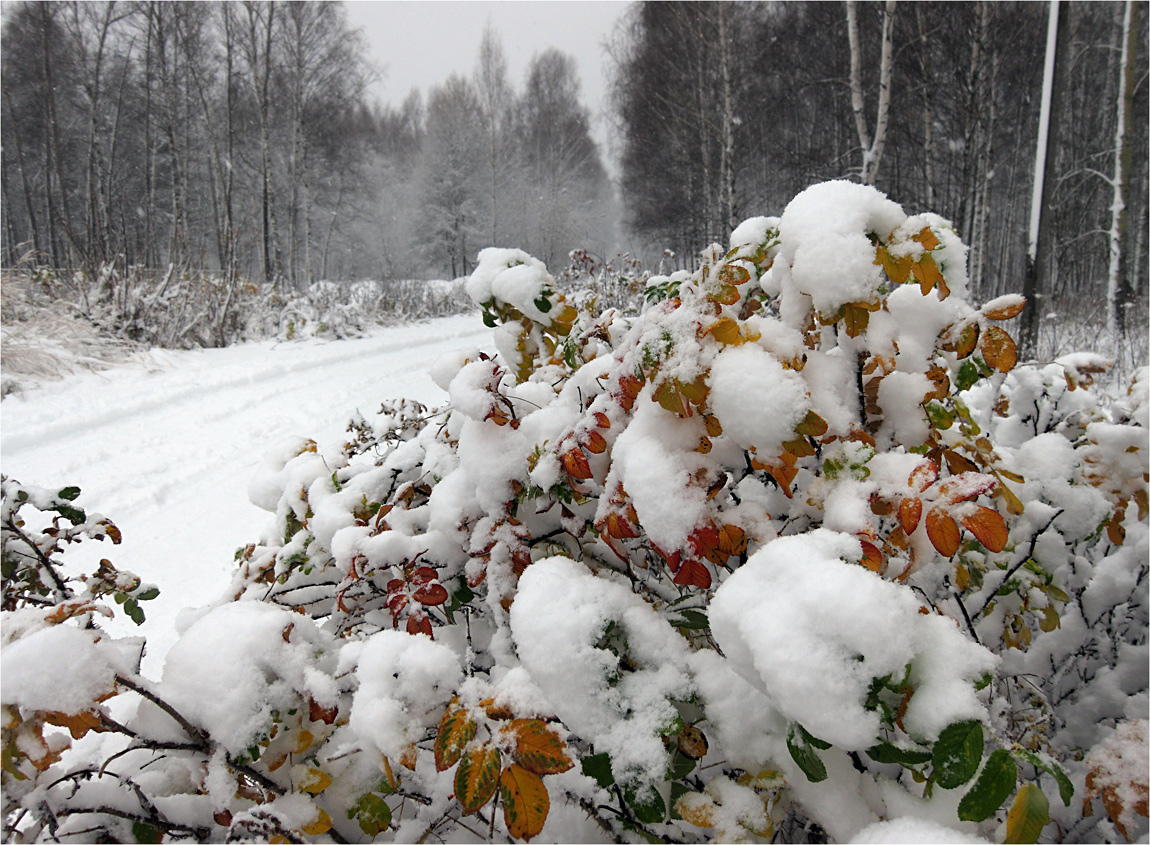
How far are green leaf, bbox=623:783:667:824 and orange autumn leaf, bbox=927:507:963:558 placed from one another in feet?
1.14

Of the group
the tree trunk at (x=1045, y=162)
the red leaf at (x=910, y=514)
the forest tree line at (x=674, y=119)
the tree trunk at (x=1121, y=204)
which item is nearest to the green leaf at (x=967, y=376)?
the red leaf at (x=910, y=514)

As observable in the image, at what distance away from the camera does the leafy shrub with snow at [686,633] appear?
0.50 meters

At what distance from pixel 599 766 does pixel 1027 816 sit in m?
0.37

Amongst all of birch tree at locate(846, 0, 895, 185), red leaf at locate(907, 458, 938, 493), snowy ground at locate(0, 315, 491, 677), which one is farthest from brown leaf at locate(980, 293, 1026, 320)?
birch tree at locate(846, 0, 895, 185)

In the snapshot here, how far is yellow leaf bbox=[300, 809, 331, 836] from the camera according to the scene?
586mm

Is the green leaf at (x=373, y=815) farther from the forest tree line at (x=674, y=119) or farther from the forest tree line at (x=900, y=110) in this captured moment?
the forest tree line at (x=900, y=110)

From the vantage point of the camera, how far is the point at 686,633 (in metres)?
0.78

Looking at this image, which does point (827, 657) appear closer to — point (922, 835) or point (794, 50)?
point (922, 835)

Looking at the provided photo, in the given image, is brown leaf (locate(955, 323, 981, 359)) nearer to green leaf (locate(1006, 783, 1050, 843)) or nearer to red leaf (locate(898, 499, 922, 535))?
red leaf (locate(898, 499, 922, 535))

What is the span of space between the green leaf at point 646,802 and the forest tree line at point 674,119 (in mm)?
6523

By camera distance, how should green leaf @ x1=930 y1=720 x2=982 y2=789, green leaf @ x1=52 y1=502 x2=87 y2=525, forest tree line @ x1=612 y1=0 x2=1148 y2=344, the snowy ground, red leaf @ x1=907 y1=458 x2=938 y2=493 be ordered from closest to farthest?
green leaf @ x1=930 y1=720 x2=982 y2=789, red leaf @ x1=907 y1=458 x2=938 y2=493, green leaf @ x1=52 y1=502 x2=87 y2=525, the snowy ground, forest tree line @ x1=612 y1=0 x2=1148 y2=344

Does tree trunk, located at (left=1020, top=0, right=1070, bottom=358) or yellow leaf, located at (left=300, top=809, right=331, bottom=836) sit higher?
tree trunk, located at (left=1020, top=0, right=1070, bottom=358)

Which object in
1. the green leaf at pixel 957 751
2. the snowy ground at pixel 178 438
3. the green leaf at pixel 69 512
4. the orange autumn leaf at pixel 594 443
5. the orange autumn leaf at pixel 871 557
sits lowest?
the snowy ground at pixel 178 438

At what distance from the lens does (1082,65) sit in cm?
1117
